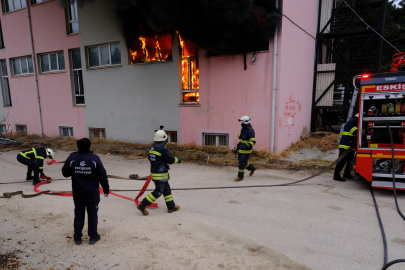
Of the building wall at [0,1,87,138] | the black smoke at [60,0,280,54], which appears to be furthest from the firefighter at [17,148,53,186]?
the building wall at [0,1,87,138]

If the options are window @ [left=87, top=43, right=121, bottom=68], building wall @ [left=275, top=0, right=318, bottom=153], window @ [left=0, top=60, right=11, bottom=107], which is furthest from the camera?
window @ [left=0, top=60, right=11, bottom=107]

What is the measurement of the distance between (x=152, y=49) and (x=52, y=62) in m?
6.87

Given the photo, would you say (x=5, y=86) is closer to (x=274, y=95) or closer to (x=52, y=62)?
(x=52, y=62)

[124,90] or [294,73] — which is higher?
[294,73]

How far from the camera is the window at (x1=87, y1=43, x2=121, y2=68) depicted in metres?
11.7

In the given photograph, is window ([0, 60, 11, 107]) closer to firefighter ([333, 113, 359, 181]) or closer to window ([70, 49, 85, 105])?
window ([70, 49, 85, 105])

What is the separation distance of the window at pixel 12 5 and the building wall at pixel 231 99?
12310 mm

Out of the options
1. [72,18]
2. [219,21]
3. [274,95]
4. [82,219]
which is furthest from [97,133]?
[82,219]

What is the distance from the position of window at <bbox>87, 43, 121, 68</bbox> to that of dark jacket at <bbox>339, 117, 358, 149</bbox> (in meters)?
9.89

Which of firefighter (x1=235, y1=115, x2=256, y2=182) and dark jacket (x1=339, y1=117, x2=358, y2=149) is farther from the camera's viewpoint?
firefighter (x1=235, y1=115, x2=256, y2=182)

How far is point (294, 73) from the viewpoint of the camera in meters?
9.86

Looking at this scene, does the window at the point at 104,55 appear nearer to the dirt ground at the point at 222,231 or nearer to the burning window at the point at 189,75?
the burning window at the point at 189,75

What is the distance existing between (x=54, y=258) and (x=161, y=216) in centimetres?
169

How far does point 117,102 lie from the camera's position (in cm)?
1176
